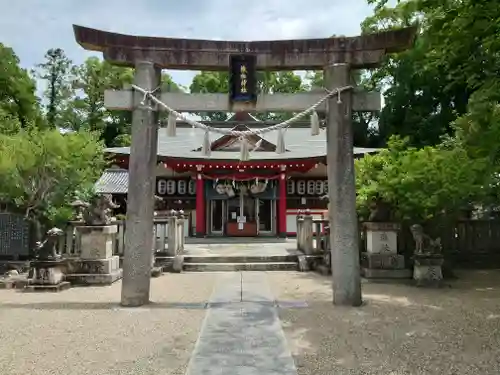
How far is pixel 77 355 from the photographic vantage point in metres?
5.06

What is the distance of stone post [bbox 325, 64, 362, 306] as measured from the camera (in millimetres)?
7707

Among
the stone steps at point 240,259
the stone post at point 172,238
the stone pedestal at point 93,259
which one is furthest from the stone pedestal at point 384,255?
the stone pedestal at point 93,259

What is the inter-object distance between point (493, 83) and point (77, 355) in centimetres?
688

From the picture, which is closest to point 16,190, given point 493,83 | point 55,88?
point 493,83

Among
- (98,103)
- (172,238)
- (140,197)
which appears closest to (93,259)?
(172,238)

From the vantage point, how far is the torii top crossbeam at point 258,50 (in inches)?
310

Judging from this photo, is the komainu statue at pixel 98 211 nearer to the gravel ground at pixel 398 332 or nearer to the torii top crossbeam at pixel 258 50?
the torii top crossbeam at pixel 258 50

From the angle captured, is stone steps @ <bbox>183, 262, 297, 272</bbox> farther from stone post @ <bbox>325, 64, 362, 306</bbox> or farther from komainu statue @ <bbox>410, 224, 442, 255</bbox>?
stone post @ <bbox>325, 64, 362, 306</bbox>

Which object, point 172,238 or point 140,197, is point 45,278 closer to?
point 140,197

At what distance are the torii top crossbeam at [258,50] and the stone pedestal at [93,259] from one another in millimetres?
4620

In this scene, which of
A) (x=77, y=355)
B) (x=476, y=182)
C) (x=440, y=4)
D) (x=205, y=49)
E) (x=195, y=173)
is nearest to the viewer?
(x=77, y=355)

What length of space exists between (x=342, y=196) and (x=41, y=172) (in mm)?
8934

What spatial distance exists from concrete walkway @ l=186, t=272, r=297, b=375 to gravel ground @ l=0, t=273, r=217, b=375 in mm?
209

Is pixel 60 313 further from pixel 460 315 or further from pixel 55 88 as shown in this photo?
pixel 55 88
